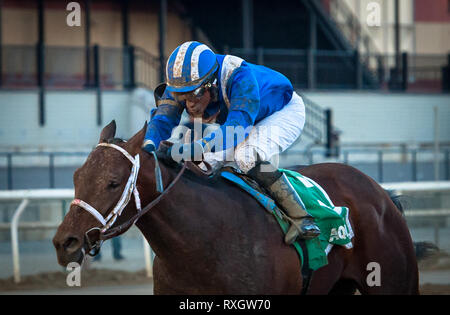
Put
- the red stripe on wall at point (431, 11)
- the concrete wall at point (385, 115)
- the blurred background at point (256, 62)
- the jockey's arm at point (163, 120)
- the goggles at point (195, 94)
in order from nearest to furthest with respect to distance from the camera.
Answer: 1. the goggles at point (195, 94)
2. the jockey's arm at point (163, 120)
3. the blurred background at point (256, 62)
4. the concrete wall at point (385, 115)
5. the red stripe on wall at point (431, 11)

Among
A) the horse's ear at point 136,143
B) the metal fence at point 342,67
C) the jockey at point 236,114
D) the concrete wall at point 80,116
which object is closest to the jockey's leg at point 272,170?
the jockey at point 236,114

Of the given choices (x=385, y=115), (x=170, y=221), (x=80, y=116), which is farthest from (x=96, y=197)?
(x=385, y=115)

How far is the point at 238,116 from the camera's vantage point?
13.2 feet

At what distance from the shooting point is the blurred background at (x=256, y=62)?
12.2 meters

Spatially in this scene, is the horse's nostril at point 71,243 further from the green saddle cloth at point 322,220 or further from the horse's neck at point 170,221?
the green saddle cloth at point 322,220

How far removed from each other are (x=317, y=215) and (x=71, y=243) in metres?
1.61

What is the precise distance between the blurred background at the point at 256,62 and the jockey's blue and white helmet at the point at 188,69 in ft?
17.9

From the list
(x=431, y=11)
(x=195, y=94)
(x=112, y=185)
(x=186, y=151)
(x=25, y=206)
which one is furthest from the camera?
(x=431, y=11)

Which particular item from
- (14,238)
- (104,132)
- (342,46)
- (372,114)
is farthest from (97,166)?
(342,46)

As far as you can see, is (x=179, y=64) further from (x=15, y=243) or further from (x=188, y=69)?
(x=15, y=243)

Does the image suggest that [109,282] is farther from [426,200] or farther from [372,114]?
[372,114]

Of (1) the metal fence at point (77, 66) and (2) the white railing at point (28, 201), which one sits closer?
(2) the white railing at point (28, 201)

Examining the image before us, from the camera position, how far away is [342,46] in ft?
60.0

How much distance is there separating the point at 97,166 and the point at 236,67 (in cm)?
116
